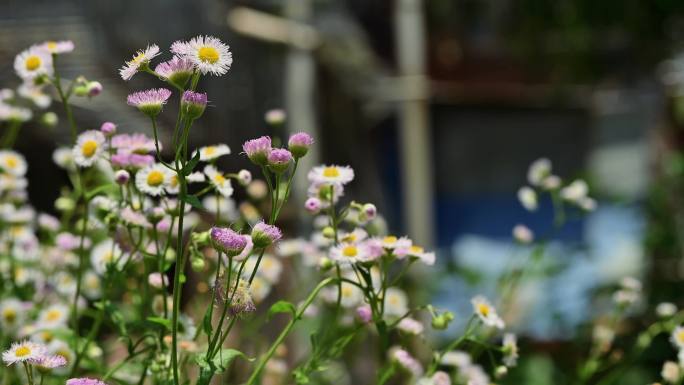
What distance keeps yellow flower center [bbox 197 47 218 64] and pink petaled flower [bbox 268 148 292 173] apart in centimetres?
8

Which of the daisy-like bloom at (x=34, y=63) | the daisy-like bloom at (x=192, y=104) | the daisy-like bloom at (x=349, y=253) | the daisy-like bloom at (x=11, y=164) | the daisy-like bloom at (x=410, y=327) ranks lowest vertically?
the daisy-like bloom at (x=410, y=327)

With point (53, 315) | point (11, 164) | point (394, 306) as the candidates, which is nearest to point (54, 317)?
point (53, 315)

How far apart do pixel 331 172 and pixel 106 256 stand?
27 cm

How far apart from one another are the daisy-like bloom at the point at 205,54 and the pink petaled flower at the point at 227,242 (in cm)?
10

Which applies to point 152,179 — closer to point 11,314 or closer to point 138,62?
point 138,62

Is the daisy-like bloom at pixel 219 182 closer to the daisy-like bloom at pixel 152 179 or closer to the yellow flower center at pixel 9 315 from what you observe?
the daisy-like bloom at pixel 152 179

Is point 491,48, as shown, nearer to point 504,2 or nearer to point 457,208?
point 504,2

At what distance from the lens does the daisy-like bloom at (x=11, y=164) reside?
101 centimetres

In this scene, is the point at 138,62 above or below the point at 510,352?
above

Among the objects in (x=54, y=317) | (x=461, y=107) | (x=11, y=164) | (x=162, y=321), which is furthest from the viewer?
(x=461, y=107)

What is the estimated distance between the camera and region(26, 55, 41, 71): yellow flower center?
2.76 ft

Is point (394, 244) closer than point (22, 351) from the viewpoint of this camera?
No

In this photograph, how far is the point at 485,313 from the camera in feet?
2.67

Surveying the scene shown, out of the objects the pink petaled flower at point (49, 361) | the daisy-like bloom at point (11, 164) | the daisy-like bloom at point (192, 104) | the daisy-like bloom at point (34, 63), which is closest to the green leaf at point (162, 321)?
the pink petaled flower at point (49, 361)
